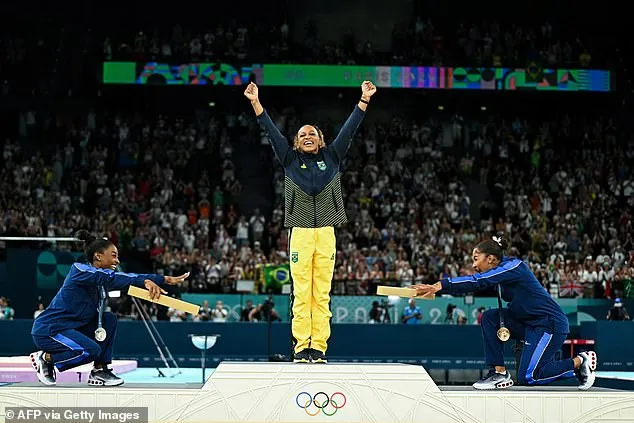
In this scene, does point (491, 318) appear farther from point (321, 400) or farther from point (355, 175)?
point (355, 175)

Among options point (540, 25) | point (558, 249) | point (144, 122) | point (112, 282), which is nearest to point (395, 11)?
point (540, 25)

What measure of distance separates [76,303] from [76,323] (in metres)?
0.20

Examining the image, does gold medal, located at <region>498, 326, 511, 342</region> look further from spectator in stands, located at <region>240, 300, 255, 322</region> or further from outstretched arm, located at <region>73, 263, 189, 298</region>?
spectator in stands, located at <region>240, 300, 255, 322</region>

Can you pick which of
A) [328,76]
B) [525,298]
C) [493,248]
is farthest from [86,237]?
[328,76]

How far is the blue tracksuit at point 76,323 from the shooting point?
9055mm

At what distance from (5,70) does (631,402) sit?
31.6 m

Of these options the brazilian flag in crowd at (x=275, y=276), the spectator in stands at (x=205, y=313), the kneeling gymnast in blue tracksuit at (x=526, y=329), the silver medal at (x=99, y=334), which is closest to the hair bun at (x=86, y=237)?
the silver medal at (x=99, y=334)

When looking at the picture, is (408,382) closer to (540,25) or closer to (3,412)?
(3,412)

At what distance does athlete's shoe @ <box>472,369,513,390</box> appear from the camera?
8.93 metres

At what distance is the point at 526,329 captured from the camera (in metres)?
9.41

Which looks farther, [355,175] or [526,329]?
[355,175]

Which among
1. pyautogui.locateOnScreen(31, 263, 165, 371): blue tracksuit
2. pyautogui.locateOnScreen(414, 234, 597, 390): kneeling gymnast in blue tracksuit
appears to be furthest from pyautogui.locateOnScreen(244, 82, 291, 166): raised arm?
pyautogui.locateOnScreen(414, 234, 597, 390): kneeling gymnast in blue tracksuit

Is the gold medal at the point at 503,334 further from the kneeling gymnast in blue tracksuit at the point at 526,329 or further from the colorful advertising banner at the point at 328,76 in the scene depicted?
the colorful advertising banner at the point at 328,76

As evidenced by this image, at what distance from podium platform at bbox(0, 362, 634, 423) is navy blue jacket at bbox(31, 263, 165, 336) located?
32.8 inches
